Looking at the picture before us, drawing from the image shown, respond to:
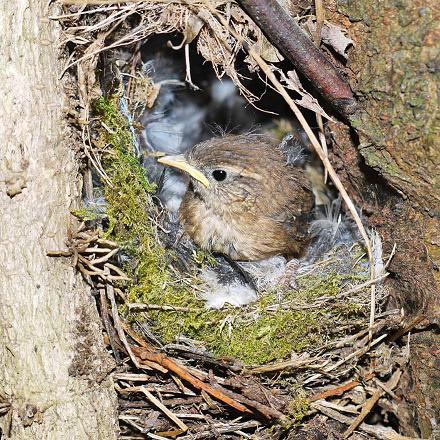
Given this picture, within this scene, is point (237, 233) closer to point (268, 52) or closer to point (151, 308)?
point (151, 308)

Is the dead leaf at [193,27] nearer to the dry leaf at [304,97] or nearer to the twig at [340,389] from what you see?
the dry leaf at [304,97]

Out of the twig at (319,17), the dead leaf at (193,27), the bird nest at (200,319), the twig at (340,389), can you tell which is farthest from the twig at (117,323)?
the twig at (319,17)

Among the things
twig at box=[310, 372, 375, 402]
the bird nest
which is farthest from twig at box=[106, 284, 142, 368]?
twig at box=[310, 372, 375, 402]

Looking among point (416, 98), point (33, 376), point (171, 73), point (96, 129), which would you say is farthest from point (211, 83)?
point (33, 376)

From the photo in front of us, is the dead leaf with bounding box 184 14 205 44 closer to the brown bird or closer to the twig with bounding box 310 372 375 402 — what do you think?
the brown bird

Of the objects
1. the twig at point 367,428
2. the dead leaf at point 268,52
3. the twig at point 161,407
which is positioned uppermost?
the dead leaf at point 268,52

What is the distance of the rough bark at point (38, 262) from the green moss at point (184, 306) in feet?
0.92

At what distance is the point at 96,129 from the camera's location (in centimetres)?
238

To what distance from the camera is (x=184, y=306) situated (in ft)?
8.07

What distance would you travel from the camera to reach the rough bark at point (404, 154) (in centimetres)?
203

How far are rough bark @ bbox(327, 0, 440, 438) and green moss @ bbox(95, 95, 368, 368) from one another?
298 millimetres

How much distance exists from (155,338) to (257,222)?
0.93 metres

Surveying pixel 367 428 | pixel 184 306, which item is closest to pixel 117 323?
pixel 184 306

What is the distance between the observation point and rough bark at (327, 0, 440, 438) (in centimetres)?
203
